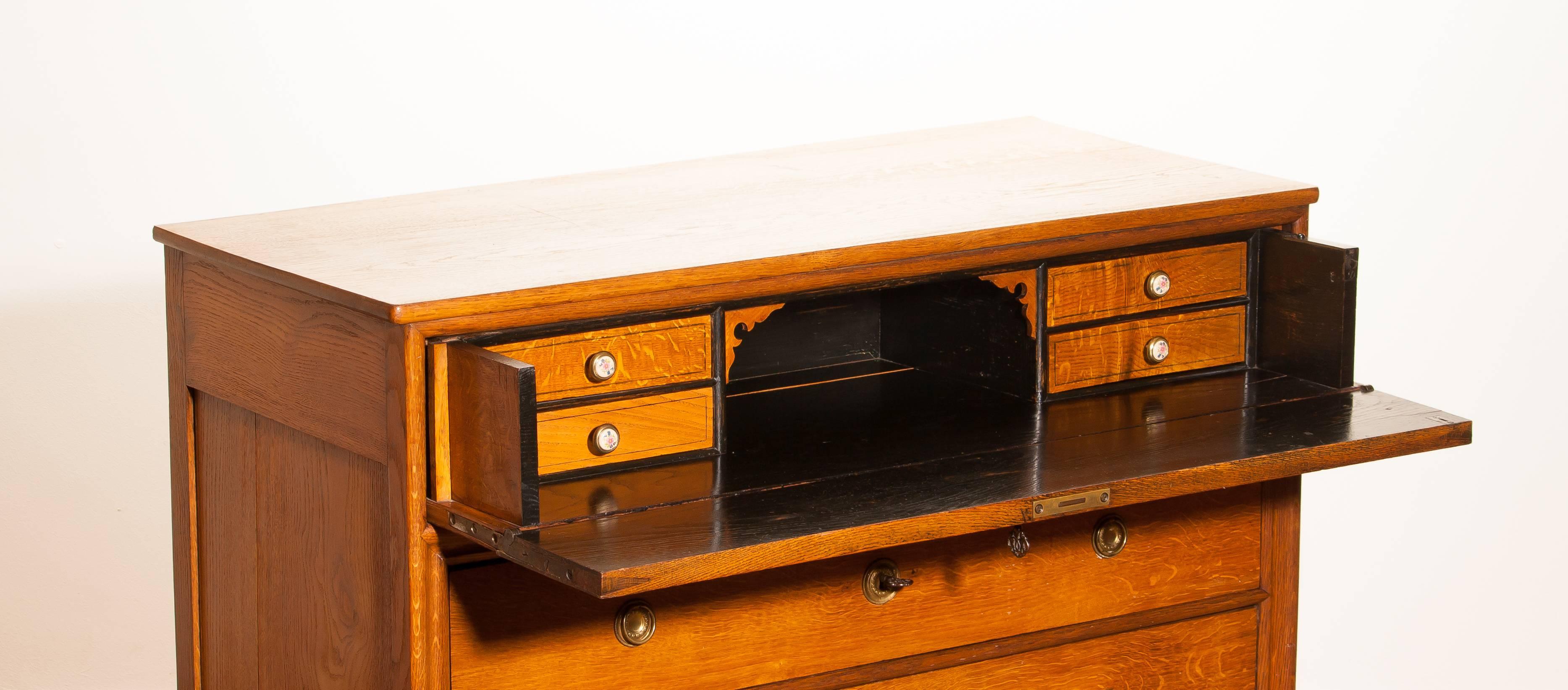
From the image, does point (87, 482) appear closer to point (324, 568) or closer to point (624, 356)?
point (324, 568)

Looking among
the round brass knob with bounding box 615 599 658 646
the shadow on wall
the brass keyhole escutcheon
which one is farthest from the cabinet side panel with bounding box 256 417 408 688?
the shadow on wall

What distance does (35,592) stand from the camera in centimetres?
473

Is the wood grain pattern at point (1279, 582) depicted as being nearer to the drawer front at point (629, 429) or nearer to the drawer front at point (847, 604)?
the drawer front at point (847, 604)

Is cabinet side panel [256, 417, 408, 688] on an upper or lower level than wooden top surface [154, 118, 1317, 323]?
lower

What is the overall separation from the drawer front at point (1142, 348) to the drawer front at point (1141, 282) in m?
0.03

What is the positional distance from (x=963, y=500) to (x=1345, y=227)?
9.02 ft

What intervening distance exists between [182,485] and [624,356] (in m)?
0.84

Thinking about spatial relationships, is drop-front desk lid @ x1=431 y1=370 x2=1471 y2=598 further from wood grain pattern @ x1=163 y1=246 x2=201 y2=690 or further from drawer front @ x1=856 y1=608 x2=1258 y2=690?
wood grain pattern @ x1=163 y1=246 x2=201 y2=690

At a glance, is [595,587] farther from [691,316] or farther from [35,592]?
[35,592]

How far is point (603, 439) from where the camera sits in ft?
10.8

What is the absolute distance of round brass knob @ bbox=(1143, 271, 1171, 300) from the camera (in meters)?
3.76

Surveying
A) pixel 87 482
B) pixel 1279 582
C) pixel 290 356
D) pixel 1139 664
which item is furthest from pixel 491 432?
pixel 87 482

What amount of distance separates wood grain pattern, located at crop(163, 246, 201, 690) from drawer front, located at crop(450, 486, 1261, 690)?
2.07 ft

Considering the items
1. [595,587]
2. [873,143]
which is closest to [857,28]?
[873,143]
